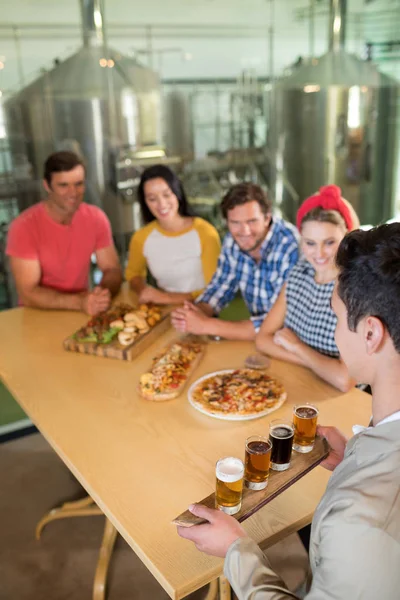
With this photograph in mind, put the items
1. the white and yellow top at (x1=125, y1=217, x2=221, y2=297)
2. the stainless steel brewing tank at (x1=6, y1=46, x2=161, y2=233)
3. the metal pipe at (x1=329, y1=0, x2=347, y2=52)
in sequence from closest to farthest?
the white and yellow top at (x1=125, y1=217, x2=221, y2=297)
the stainless steel brewing tank at (x1=6, y1=46, x2=161, y2=233)
the metal pipe at (x1=329, y1=0, x2=347, y2=52)

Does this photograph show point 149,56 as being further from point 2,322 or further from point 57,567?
point 57,567

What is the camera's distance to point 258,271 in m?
2.56

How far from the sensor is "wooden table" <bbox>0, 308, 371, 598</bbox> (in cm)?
121

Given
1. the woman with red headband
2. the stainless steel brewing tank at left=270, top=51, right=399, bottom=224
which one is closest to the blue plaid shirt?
the woman with red headband

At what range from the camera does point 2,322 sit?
2.56 metres

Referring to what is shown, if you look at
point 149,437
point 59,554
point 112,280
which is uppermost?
point 112,280

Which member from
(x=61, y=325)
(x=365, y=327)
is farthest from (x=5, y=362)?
(x=365, y=327)

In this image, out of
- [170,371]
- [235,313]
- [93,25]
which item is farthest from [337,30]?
[170,371]

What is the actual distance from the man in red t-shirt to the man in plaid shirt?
62 centimetres

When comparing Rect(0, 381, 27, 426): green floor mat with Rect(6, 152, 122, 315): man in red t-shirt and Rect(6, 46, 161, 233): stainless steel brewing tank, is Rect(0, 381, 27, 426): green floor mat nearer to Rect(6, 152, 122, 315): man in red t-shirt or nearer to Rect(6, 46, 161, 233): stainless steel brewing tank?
Rect(6, 152, 122, 315): man in red t-shirt

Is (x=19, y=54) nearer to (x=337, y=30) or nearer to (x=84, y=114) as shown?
(x=84, y=114)

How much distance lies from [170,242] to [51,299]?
721 millimetres

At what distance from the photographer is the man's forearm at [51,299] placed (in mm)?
2639

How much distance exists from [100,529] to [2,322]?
1.05 meters
